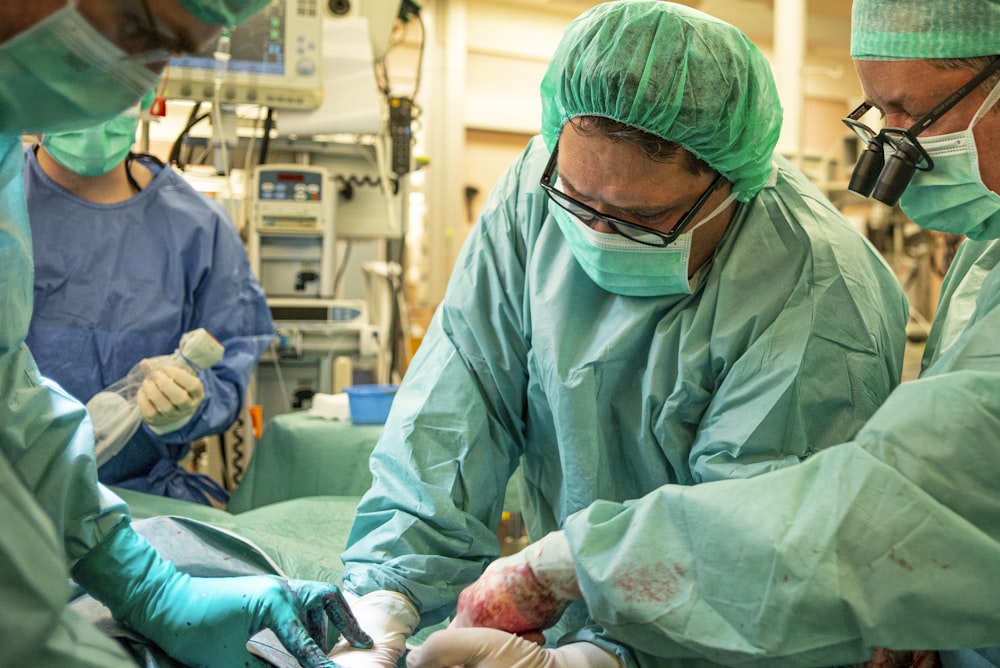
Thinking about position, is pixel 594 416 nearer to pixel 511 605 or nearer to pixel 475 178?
pixel 511 605

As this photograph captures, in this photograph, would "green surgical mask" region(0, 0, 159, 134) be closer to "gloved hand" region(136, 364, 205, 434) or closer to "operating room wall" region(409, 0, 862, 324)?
"gloved hand" region(136, 364, 205, 434)

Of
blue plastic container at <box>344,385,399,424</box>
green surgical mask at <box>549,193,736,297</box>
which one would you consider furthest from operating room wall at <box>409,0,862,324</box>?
green surgical mask at <box>549,193,736,297</box>

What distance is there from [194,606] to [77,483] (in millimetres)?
212

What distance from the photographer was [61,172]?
2199mm

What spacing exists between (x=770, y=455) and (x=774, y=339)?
0.15 metres

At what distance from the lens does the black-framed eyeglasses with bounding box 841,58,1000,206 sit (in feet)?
3.40

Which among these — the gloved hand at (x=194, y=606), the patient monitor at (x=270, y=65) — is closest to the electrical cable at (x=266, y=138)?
the patient monitor at (x=270, y=65)

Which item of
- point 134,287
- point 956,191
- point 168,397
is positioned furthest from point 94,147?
point 956,191

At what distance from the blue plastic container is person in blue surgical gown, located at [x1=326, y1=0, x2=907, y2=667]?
3.78 feet

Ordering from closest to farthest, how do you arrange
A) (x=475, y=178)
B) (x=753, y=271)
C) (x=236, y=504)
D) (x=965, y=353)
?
1. (x=965, y=353)
2. (x=753, y=271)
3. (x=236, y=504)
4. (x=475, y=178)

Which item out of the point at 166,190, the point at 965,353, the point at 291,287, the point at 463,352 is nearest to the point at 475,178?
the point at 291,287

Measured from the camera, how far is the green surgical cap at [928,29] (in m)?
1.01

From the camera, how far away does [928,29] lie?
3.37 feet

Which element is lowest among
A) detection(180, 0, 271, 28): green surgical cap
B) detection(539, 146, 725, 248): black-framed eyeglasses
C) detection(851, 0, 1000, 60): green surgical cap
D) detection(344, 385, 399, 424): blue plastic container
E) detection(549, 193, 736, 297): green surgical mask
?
detection(344, 385, 399, 424): blue plastic container
